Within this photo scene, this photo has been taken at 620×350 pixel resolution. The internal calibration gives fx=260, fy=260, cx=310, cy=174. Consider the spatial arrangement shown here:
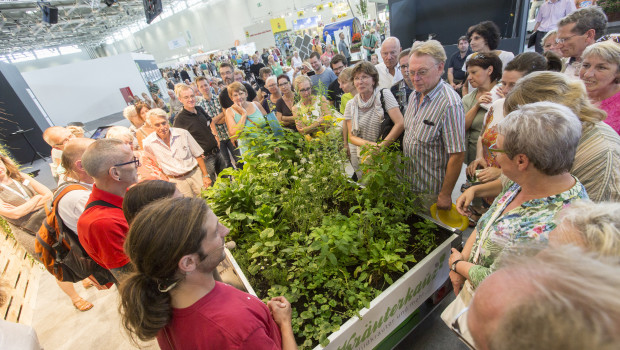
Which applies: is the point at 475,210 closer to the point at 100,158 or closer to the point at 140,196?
the point at 140,196

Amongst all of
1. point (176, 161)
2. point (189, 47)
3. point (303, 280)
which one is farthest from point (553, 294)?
point (189, 47)

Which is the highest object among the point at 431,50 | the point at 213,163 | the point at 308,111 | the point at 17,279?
the point at 431,50

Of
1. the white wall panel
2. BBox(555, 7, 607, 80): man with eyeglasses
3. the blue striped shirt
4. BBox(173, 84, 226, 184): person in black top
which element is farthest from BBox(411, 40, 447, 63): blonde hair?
the white wall panel

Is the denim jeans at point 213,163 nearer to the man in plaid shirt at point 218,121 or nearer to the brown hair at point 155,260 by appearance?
the man in plaid shirt at point 218,121

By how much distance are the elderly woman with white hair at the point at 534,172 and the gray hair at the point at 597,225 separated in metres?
0.19

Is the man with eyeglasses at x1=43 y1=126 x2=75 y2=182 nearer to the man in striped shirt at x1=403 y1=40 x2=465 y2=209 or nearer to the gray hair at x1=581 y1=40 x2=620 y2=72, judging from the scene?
the man in striped shirt at x1=403 y1=40 x2=465 y2=209

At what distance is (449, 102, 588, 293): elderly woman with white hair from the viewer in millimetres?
978

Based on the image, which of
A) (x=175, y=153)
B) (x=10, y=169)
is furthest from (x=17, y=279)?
(x=175, y=153)

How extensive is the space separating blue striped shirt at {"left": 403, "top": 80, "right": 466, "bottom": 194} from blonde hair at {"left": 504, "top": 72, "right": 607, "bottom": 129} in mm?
474

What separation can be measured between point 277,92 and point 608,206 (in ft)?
14.3

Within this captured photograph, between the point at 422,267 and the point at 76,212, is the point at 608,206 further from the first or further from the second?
the point at 76,212

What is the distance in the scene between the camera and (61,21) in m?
18.1

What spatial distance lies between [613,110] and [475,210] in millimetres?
1209

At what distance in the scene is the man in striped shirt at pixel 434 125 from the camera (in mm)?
1838
